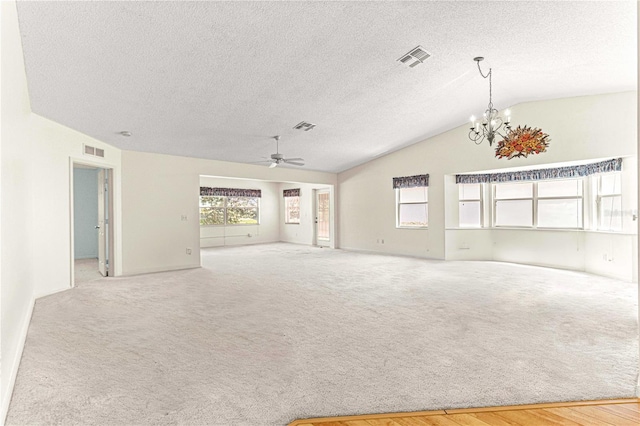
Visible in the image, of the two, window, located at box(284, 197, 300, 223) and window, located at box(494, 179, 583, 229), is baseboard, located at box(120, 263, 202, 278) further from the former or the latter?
window, located at box(494, 179, 583, 229)

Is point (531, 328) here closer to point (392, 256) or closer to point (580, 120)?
Result: point (580, 120)

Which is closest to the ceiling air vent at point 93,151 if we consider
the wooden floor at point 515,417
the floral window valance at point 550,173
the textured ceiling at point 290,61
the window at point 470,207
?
the textured ceiling at point 290,61

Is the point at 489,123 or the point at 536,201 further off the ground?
the point at 489,123

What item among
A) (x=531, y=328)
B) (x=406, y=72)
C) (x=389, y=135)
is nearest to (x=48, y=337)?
(x=531, y=328)

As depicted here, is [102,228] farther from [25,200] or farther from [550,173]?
[550,173]

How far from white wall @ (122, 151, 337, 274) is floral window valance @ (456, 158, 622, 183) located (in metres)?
5.91

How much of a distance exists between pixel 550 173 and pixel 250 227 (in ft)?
29.2

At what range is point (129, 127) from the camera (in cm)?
517

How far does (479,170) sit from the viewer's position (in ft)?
23.8

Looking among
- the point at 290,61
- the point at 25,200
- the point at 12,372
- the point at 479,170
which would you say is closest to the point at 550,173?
the point at 479,170

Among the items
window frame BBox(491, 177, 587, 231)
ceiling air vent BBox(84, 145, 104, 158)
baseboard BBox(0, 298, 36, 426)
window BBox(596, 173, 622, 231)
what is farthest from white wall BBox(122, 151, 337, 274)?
window BBox(596, 173, 622, 231)

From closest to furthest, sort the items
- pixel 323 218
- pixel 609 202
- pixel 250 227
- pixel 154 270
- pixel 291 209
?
pixel 609 202, pixel 154 270, pixel 323 218, pixel 250 227, pixel 291 209

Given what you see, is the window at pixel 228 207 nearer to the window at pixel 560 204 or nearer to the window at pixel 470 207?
the window at pixel 470 207

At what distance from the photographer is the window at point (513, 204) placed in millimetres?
7340
